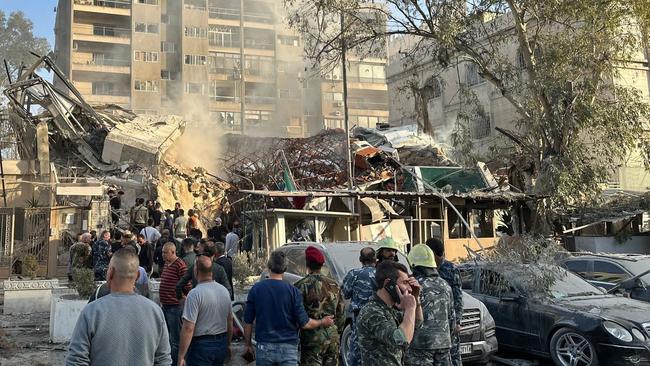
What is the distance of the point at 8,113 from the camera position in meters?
22.4

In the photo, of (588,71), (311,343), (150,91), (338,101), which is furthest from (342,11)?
(338,101)

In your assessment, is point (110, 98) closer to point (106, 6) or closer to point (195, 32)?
point (106, 6)

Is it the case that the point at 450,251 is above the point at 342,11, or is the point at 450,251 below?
below

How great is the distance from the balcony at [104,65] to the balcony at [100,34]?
5.61 feet

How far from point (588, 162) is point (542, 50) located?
375 centimetres

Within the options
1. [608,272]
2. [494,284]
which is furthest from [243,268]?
[608,272]

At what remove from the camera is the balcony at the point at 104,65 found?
46.0 metres

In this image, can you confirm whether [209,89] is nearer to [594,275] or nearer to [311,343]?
[594,275]

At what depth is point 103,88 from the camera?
47.2 m

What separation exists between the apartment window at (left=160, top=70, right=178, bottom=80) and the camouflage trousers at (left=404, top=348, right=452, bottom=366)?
48.5m

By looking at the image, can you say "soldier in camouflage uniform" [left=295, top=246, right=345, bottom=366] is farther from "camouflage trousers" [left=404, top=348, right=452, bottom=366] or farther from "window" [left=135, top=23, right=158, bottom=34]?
"window" [left=135, top=23, right=158, bottom=34]

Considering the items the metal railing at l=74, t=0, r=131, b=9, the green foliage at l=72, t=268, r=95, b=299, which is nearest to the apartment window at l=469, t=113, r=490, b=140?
the green foliage at l=72, t=268, r=95, b=299

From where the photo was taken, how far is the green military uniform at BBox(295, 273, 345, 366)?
4.60 meters

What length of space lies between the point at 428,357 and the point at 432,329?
0.78 ft
